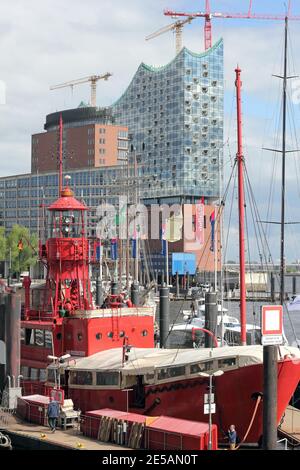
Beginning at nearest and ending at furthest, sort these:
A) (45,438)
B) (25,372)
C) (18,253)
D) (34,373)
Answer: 1. (45,438)
2. (34,373)
3. (25,372)
4. (18,253)

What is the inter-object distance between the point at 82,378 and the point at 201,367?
5.36m

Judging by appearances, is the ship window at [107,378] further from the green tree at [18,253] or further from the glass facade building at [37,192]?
the glass facade building at [37,192]

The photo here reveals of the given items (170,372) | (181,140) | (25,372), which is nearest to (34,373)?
(25,372)

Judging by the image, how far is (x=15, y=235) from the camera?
149875 millimetres

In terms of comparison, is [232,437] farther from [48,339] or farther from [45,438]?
[48,339]

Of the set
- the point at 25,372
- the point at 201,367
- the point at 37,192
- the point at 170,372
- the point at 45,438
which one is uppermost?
the point at 37,192

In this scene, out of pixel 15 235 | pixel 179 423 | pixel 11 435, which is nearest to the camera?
pixel 179 423

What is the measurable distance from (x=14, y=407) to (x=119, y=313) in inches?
223

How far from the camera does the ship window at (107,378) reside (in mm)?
29156

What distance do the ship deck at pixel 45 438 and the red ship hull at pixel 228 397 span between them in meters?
2.93

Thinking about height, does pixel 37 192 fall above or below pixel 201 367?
above

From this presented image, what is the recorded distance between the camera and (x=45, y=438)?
2669 centimetres
